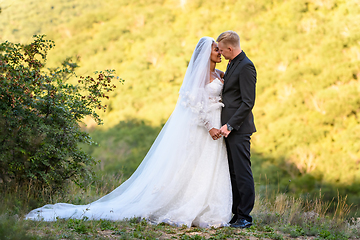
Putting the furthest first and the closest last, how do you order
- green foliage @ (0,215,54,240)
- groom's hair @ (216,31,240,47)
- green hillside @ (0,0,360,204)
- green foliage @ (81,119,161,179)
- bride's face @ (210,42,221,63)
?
1. green foliage @ (81,119,161,179)
2. green hillside @ (0,0,360,204)
3. bride's face @ (210,42,221,63)
4. groom's hair @ (216,31,240,47)
5. green foliage @ (0,215,54,240)

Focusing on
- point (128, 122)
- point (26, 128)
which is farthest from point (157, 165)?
point (128, 122)

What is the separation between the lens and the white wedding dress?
3.58 m

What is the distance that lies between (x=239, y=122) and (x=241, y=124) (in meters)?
0.05

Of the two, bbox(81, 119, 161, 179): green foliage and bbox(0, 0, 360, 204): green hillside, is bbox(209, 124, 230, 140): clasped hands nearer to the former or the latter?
bbox(0, 0, 360, 204): green hillside

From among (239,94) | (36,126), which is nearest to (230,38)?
(239,94)

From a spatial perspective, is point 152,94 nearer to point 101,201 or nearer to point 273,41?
point 273,41

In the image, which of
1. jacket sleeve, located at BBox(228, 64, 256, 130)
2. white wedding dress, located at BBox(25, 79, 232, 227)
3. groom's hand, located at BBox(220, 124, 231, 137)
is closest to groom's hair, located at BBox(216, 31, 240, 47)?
jacket sleeve, located at BBox(228, 64, 256, 130)

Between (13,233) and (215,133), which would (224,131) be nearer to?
(215,133)

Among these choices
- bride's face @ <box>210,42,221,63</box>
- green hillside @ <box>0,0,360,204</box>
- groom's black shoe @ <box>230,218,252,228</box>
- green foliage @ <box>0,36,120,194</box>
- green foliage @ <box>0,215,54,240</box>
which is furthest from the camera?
green hillside @ <box>0,0,360,204</box>

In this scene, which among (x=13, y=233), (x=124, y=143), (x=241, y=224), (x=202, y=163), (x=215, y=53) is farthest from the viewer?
(x=124, y=143)

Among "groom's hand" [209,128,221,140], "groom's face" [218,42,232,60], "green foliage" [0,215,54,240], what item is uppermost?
"groom's face" [218,42,232,60]

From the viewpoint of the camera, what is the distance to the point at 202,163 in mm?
3844

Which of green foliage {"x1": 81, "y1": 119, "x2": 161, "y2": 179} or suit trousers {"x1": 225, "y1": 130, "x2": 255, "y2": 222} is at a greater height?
green foliage {"x1": 81, "y1": 119, "x2": 161, "y2": 179}

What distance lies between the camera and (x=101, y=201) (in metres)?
4.01
